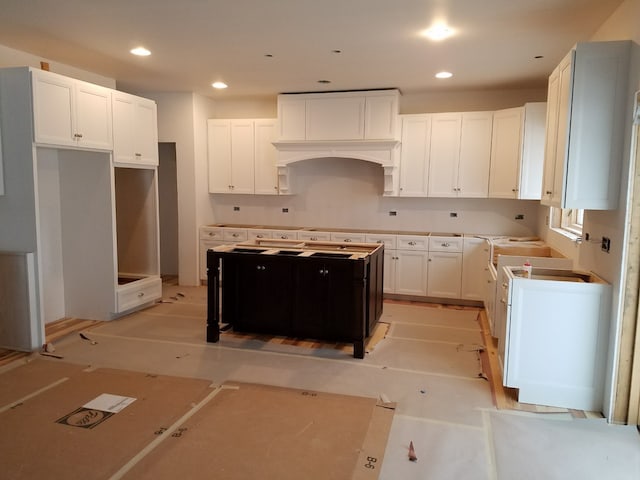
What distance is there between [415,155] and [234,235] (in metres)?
2.71

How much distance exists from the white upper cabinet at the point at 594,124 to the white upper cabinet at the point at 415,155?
277 cm

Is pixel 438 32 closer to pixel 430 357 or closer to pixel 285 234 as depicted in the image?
pixel 430 357

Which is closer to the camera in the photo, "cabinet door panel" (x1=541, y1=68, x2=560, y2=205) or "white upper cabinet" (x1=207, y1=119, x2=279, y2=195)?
"cabinet door panel" (x1=541, y1=68, x2=560, y2=205)

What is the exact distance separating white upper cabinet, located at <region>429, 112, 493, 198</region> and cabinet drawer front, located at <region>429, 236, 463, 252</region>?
1.95 feet

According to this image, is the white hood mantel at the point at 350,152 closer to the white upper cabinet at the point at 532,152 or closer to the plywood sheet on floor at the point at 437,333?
the white upper cabinet at the point at 532,152

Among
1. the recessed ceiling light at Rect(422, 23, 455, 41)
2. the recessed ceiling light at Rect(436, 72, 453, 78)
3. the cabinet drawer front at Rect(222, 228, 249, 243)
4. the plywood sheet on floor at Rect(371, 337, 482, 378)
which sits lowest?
the plywood sheet on floor at Rect(371, 337, 482, 378)

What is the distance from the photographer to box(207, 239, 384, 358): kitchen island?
4082 mm

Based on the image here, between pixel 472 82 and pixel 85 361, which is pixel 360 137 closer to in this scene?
pixel 472 82

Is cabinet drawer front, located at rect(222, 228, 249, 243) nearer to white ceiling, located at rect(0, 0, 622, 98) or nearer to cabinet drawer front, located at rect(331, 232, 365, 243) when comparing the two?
cabinet drawer front, located at rect(331, 232, 365, 243)

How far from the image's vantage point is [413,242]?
19.3 ft

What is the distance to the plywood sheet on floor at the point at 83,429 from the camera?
96.4 inches

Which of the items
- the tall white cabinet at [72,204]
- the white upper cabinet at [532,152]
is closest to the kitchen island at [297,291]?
the tall white cabinet at [72,204]

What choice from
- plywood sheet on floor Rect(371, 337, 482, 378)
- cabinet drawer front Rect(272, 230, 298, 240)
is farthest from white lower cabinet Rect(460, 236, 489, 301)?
cabinet drawer front Rect(272, 230, 298, 240)

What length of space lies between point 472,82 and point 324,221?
266 cm
